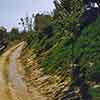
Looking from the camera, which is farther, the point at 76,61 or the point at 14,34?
the point at 14,34

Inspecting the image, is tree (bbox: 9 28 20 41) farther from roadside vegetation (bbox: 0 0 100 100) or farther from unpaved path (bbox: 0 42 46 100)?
unpaved path (bbox: 0 42 46 100)

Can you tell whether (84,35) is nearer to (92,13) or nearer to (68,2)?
(68,2)

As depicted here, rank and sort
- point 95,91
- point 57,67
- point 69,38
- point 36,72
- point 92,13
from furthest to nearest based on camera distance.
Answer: point 92,13, point 69,38, point 36,72, point 57,67, point 95,91

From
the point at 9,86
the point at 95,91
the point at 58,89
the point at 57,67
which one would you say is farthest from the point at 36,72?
the point at 95,91

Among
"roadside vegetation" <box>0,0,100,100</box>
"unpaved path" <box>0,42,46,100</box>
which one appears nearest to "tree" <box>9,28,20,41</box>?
"roadside vegetation" <box>0,0,100,100</box>

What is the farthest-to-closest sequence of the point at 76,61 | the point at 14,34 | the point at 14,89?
the point at 14,34 < the point at 76,61 < the point at 14,89

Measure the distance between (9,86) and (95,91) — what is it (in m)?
11.8

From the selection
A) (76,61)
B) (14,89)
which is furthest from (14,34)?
(14,89)

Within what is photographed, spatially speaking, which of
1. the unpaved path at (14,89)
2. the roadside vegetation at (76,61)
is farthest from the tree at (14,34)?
the unpaved path at (14,89)

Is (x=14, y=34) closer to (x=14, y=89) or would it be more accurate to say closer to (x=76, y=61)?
(x=76, y=61)

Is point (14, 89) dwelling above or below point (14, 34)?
below

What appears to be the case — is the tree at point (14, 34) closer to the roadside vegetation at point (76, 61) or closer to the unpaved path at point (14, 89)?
the roadside vegetation at point (76, 61)

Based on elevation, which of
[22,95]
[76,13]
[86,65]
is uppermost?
[76,13]

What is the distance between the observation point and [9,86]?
31.8 meters
